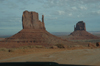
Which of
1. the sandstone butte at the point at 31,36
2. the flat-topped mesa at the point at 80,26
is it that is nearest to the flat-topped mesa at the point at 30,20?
the sandstone butte at the point at 31,36

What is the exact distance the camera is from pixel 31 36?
4791 cm

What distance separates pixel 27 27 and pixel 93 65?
47.3 m

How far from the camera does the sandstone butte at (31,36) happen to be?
144 ft

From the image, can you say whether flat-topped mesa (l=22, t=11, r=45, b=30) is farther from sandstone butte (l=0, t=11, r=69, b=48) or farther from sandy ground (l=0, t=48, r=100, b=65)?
sandy ground (l=0, t=48, r=100, b=65)

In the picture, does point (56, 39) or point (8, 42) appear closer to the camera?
point (8, 42)

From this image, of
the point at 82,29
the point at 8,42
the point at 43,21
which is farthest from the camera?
the point at 82,29

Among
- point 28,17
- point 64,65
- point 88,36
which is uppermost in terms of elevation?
point 28,17

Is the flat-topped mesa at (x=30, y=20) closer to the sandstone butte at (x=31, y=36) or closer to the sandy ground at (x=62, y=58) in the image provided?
the sandstone butte at (x=31, y=36)

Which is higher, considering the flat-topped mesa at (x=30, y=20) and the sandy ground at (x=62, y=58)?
the flat-topped mesa at (x=30, y=20)

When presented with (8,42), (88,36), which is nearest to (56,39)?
(8,42)

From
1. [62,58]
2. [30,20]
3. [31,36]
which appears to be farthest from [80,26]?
[62,58]

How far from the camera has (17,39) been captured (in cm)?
4612

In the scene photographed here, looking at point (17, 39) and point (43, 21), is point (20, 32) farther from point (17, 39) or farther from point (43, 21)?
point (43, 21)

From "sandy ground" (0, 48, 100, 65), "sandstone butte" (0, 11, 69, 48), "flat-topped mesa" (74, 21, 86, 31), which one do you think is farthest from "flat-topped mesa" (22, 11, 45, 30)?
"flat-topped mesa" (74, 21, 86, 31)
